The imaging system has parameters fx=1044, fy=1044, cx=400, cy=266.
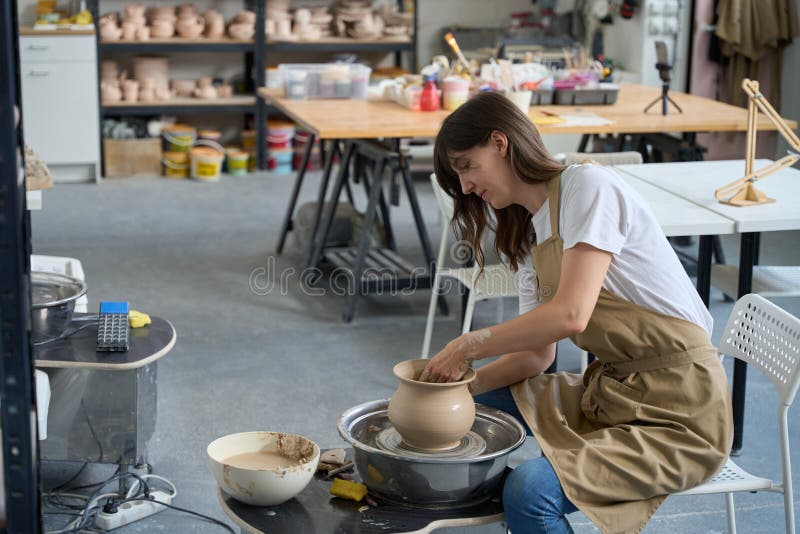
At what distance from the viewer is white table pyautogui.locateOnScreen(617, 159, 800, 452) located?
3.03m

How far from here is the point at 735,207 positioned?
316cm

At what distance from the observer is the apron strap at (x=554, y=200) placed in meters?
2.09

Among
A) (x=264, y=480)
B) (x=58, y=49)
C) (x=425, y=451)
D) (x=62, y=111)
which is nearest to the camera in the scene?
(x=264, y=480)

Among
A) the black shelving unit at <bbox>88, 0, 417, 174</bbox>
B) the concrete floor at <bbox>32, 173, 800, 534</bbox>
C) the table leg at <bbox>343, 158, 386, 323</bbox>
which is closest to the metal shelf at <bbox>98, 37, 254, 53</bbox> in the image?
the black shelving unit at <bbox>88, 0, 417, 174</bbox>

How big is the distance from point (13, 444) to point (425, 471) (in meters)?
0.71

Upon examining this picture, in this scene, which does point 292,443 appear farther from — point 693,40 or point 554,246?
point 693,40

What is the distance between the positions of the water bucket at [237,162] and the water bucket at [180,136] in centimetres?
28

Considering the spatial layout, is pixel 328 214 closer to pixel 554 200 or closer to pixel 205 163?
pixel 205 163

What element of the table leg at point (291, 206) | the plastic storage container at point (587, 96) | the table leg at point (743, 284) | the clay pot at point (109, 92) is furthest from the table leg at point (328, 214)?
the clay pot at point (109, 92)

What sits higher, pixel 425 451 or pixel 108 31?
pixel 108 31

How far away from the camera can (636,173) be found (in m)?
3.72

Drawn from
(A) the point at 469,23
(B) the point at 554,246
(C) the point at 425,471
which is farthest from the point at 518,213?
(A) the point at 469,23

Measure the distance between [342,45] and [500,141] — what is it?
5.58 metres

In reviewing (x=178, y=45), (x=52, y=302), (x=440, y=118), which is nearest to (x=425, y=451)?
(x=52, y=302)
